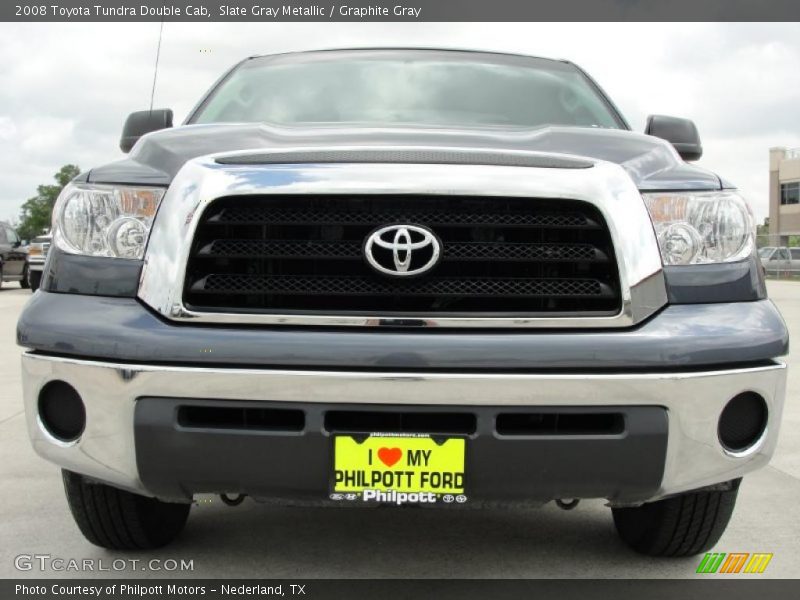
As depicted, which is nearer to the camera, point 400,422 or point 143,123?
point 400,422

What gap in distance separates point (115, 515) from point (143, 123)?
165 centimetres

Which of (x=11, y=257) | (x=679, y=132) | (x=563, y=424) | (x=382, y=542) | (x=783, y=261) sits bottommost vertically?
(x=783, y=261)

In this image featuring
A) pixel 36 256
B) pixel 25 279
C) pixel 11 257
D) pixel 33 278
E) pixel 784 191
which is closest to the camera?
pixel 36 256

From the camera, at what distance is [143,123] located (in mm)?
3906

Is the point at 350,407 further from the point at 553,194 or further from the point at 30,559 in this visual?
the point at 30,559

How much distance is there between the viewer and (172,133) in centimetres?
307

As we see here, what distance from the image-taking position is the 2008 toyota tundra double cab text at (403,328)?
8.01 feet

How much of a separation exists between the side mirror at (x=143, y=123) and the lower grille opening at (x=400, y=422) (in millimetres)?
1921

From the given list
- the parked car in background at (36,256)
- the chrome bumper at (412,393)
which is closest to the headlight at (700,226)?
the chrome bumper at (412,393)

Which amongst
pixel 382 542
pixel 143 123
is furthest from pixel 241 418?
pixel 143 123

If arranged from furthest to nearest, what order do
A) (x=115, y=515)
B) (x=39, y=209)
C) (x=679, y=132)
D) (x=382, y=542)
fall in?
1. (x=39, y=209)
2. (x=679, y=132)
3. (x=382, y=542)
4. (x=115, y=515)

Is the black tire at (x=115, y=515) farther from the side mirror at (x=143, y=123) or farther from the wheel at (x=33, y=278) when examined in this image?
the wheel at (x=33, y=278)

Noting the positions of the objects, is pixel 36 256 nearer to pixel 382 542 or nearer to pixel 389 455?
pixel 382 542

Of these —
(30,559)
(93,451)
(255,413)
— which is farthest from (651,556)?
(30,559)
